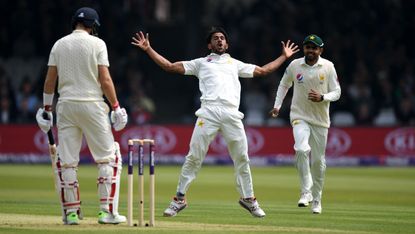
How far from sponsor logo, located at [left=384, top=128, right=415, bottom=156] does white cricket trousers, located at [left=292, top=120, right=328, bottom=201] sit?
32.3ft

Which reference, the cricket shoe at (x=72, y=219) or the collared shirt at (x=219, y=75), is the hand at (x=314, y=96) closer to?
the collared shirt at (x=219, y=75)

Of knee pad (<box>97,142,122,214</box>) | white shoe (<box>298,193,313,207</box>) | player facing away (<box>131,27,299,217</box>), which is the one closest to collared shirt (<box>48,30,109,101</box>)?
knee pad (<box>97,142,122,214</box>)

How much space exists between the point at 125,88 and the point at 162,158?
2480 millimetres

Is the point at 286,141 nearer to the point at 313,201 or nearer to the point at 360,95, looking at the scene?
the point at 360,95

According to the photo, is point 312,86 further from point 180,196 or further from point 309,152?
point 180,196

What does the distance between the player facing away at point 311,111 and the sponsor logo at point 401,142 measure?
9.83 meters

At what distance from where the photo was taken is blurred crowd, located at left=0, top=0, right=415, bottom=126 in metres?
22.9

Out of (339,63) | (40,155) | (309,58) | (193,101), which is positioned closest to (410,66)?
(339,63)

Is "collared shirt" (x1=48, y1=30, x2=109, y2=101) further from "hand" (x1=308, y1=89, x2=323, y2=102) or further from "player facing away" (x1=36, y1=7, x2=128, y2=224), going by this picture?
"hand" (x1=308, y1=89, x2=323, y2=102)

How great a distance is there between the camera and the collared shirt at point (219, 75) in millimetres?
10867

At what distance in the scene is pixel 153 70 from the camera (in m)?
26.1

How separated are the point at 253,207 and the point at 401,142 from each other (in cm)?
1153

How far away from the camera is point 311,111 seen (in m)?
12.3

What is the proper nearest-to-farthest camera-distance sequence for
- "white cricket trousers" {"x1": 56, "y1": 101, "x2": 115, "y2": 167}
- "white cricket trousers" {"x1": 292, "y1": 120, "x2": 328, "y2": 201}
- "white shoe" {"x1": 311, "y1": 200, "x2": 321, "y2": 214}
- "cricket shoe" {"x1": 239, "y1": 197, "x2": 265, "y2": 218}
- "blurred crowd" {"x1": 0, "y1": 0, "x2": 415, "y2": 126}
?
"white cricket trousers" {"x1": 56, "y1": 101, "x2": 115, "y2": 167} → "cricket shoe" {"x1": 239, "y1": 197, "x2": 265, "y2": 218} → "white shoe" {"x1": 311, "y1": 200, "x2": 321, "y2": 214} → "white cricket trousers" {"x1": 292, "y1": 120, "x2": 328, "y2": 201} → "blurred crowd" {"x1": 0, "y1": 0, "x2": 415, "y2": 126}
